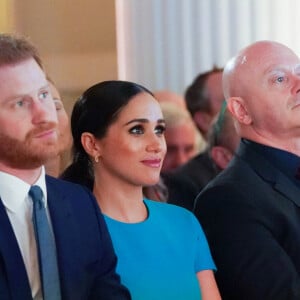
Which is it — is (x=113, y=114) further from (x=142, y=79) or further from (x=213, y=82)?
(x=142, y=79)

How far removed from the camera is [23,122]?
60.1 inches

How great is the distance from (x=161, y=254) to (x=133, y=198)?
0.13 metres

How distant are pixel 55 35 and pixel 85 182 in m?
1.01

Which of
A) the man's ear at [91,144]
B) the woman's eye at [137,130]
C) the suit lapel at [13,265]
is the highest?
the woman's eye at [137,130]

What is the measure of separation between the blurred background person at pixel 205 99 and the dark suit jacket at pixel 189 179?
65cm

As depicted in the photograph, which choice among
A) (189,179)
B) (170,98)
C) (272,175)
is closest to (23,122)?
(272,175)

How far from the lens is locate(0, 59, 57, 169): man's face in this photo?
152 cm

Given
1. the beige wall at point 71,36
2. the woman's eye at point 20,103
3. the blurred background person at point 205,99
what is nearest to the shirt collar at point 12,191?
the woman's eye at point 20,103

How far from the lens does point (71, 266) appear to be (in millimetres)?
1562

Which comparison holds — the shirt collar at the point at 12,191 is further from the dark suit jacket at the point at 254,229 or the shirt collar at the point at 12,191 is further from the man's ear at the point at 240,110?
the man's ear at the point at 240,110

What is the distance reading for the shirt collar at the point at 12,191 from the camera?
1.54m

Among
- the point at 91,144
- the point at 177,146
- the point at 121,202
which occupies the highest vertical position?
the point at 91,144

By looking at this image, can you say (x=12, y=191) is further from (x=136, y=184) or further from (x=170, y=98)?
(x=170, y=98)

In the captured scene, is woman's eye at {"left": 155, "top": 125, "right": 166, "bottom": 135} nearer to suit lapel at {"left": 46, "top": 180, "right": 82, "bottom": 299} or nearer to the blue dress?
the blue dress
